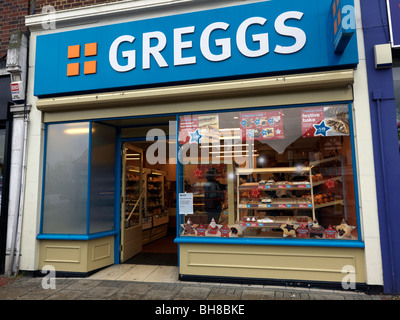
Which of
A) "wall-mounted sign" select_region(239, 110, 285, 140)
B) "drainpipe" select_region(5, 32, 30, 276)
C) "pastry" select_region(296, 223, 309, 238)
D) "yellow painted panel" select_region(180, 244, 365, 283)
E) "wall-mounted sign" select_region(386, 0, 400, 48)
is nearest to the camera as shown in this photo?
"yellow painted panel" select_region(180, 244, 365, 283)

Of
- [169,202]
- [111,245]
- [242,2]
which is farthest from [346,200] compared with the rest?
[169,202]

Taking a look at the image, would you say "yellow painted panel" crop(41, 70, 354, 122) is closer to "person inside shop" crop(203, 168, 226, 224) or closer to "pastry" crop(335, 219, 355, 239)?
"person inside shop" crop(203, 168, 226, 224)

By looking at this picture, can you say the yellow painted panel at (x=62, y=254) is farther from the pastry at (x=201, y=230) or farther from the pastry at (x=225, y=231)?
the pastry at (x=225, y=231)

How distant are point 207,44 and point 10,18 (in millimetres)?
5075

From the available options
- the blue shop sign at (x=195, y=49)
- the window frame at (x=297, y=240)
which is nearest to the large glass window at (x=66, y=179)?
the blue shop sign at (x=195, y=49)

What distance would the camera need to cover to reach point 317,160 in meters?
5.23

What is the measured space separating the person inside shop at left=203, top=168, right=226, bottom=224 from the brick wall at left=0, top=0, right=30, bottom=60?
5.64 m

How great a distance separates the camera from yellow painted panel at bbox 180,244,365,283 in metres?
4.51

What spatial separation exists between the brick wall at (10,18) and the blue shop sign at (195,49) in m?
1.07

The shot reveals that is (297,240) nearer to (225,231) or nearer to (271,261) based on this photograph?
(271,261)

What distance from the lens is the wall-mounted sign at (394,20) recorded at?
4.64m

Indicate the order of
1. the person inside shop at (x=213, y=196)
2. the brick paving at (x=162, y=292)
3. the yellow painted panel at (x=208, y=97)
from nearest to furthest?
the brick paving at (x=162, y=292) → the yellow painted panel at (x=208, y=97) → the person inside shop at (x=213, y=196)

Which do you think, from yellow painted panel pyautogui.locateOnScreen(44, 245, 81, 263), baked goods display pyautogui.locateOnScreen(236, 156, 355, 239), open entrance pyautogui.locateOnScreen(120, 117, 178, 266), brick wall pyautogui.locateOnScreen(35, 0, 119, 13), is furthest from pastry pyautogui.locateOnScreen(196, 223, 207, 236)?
brick wall pyautogui.locateOnScreen(35, 0, 119, 13)

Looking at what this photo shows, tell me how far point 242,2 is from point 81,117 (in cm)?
404
